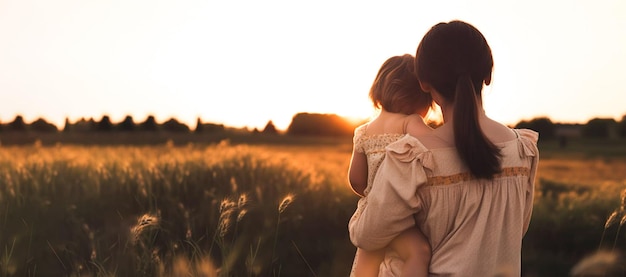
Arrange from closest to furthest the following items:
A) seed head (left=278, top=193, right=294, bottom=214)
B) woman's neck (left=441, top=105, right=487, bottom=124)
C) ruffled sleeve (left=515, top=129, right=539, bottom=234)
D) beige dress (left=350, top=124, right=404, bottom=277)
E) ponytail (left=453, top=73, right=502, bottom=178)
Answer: ponytail (left=453, top=73, right=502, bottom=178)
woman's neck (left=441, top=105, right=487, bottom=124)
ruffled sleeve (left=515, top=129, right=539, bottom=234)
beige dress (left=350, top=124, right=404, bottom=277)
seed head (left=278, top=193, right=294, bottom=214)

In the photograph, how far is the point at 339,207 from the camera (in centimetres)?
711

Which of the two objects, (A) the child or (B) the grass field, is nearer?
(A) the child

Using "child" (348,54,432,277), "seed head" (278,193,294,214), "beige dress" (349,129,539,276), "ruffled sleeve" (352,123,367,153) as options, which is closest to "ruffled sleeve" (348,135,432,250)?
"beige dress" (349,129,539,276)

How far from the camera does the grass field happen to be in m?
5.79

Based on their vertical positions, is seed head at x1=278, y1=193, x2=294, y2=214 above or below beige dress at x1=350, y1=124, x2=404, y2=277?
below

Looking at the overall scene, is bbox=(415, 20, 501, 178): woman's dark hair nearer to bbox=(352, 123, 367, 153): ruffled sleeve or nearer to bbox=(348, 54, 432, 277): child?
bbox=(348, 54, 432, 277): child

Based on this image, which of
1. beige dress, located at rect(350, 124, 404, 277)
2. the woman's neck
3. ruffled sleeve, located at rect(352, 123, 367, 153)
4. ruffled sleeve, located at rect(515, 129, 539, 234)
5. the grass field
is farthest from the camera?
the grass field

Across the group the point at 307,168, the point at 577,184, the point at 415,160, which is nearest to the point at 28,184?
the point at 307,168

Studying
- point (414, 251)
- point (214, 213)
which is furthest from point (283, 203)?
point (214, 213)

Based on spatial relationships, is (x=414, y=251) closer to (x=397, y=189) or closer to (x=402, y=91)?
(x=397, y=189)

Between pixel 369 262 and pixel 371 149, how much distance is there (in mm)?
482

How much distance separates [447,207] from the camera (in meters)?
2.63

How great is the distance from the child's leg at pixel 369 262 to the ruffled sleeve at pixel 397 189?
0.26m

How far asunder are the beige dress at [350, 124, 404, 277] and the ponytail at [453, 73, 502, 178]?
1.36ft
